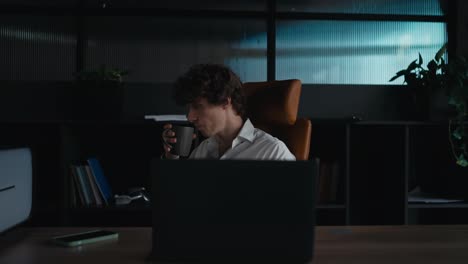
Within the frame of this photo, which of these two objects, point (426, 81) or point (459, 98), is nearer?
point (459, 98)

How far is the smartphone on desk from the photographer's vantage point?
1044 mm


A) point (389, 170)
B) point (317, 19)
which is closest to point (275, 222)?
point (389, 170)

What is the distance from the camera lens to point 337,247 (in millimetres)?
→ 1048

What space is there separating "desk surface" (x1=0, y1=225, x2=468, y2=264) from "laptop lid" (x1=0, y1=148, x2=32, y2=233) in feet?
0.16

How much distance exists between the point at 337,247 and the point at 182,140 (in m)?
0.68

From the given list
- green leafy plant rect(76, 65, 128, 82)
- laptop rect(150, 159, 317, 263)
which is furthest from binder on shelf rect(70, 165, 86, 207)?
laptop rect(150, 159, 317, 263)

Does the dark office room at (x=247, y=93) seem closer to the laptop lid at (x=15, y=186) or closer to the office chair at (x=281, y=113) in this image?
the office chair at (x=281, y=113)

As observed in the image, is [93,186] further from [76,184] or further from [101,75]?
[101,75]

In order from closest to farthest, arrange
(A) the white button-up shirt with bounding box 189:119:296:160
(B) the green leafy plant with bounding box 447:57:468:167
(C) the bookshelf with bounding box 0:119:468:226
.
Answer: (A) the white button-up shirt with bounding box 189:119:296:160, (B) the green leafy plant with bounding box 447:57:468:167, (C) the bookshelf with bounding box 0:119:468:226

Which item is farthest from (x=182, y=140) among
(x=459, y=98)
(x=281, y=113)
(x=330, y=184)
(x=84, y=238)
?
(x=459, y=98)

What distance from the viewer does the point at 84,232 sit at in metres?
1.17

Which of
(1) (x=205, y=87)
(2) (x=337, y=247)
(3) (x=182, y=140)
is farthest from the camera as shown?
(1) (x=205, y=87)

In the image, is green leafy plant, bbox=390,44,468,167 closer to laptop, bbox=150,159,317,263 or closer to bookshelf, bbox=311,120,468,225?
bookshelf, bbox=311,120,468,225

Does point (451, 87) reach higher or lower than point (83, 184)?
higher
